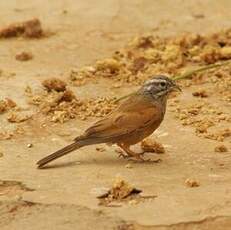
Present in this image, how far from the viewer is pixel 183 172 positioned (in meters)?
7.16

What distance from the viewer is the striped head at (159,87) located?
7.84 meters

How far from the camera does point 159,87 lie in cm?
788

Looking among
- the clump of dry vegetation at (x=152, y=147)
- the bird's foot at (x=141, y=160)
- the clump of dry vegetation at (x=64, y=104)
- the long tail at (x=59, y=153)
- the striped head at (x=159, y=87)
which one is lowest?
the bird's foot at (x=141, y=160)

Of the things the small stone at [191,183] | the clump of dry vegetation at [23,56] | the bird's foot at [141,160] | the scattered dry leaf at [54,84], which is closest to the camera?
the small stone at [191,183]

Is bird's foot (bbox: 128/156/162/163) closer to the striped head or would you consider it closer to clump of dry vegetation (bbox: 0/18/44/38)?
the striped head

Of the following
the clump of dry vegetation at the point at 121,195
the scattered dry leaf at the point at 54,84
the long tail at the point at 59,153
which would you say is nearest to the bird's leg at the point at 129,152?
the long tail at the point at 59,153

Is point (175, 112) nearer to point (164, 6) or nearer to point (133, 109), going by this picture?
point (133, 109)

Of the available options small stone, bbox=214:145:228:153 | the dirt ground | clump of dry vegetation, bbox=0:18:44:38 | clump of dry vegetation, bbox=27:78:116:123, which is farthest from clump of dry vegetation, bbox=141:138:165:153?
clump of dry vegetation, bbox=0:18:44:38

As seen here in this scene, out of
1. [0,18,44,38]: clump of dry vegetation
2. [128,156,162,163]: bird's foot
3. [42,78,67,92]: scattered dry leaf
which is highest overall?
[0,18,44,38]: clump of dry vegetation

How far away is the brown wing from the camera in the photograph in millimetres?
7422

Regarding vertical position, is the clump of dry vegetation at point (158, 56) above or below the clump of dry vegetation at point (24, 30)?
below

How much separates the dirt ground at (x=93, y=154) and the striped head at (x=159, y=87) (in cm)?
39

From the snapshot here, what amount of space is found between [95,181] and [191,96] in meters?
2.41

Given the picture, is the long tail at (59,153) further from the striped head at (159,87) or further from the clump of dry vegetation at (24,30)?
the clump of dry vegetation at (24,30)
